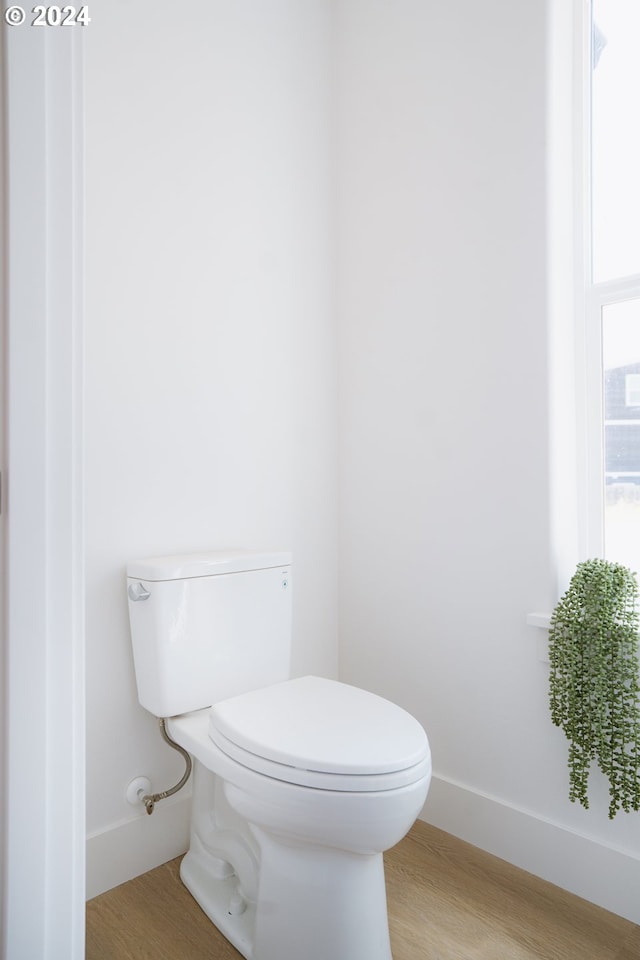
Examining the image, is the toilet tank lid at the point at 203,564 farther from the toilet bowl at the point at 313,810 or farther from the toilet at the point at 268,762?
the toilet bowl at the point at 313,810

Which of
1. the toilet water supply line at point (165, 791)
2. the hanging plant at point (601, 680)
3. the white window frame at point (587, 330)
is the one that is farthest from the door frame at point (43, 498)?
the white window frame at point (587, 330)

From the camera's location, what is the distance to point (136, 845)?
149cm

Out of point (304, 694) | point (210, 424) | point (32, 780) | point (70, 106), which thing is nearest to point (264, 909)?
point (304, 694)

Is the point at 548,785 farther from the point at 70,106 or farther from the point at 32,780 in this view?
the point at 70,106

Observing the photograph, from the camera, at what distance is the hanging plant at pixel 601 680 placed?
1290mm

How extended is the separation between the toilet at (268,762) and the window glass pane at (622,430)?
0.69 m

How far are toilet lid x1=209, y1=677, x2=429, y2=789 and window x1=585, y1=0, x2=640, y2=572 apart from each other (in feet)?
2.36

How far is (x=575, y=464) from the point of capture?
5.06 feet

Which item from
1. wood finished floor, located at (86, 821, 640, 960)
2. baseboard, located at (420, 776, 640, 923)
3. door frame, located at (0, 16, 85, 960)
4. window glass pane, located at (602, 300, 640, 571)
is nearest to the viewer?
door frame, located at (0, 16, 85, 960)

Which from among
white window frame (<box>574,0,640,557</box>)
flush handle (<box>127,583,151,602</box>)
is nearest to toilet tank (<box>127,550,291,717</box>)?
flush handle (<box>127,583,151,602</box>)
